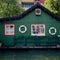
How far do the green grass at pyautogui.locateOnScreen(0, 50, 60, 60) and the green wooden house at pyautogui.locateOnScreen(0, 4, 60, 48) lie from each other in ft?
6.56

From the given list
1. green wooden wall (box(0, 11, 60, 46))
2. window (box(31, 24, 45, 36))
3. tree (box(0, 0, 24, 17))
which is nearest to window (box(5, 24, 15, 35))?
green wooden wall (box(0, 11, 60, 46))

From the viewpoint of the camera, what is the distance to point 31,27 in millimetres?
26078

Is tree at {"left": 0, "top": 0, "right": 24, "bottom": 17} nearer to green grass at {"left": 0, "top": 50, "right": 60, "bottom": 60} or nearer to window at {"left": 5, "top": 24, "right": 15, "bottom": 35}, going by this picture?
window at {"left": 5, "top": 24, "right": 15, "bottom": 35}

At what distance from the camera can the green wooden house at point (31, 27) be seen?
84.8 feet

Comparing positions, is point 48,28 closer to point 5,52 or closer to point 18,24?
point 18,24

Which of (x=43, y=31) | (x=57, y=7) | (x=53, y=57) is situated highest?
(x=57, y=7)

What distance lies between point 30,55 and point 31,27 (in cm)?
458

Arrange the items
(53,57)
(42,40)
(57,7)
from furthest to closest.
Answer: (57,7)
(42,40)
(53,57)

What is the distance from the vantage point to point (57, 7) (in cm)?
3091

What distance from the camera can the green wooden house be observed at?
25859 millimetres

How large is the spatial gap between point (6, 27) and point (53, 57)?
6.49 m

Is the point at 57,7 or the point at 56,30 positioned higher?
the point at 57,7

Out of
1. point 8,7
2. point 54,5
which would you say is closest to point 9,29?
point 8,7

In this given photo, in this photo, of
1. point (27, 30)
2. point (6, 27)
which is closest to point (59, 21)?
point (27, 30)
